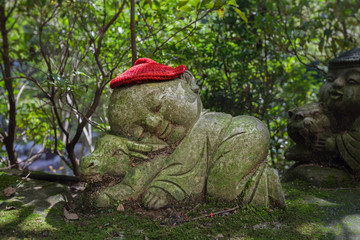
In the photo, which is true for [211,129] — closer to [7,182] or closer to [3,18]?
[7,182]

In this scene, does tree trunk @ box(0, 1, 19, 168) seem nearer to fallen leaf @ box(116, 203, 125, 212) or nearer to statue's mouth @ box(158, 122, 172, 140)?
fallen leaf @ box(116, 203, 125, 212)

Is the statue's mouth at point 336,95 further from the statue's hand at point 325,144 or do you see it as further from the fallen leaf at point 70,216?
the fallen leaf at point 70,216

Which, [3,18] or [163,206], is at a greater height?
[3,18]

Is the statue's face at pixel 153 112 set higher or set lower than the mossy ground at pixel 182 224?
higher

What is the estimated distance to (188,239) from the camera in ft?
6.98

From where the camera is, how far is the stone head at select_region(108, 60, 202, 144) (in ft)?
8.68

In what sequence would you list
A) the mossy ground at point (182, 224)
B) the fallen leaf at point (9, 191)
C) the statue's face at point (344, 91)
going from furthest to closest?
the statue's face at point (344, 91)
the fallen leaf at point (9, 191)
the mossy ground at point (182, 224)

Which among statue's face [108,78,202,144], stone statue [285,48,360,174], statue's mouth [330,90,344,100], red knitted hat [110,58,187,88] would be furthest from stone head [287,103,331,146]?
red knitted hat [110,58,187,88]

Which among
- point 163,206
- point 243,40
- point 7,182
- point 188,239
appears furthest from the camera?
point 243,40

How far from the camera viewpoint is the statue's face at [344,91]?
11.1ft

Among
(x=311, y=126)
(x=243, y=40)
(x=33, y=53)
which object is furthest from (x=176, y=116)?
(x=33, y=53)

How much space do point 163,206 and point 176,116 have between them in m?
0.76

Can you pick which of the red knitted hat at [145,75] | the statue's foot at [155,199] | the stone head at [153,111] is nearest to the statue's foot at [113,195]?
the statue's foot at [155,199]

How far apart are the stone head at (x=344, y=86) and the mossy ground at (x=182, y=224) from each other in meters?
1.22
